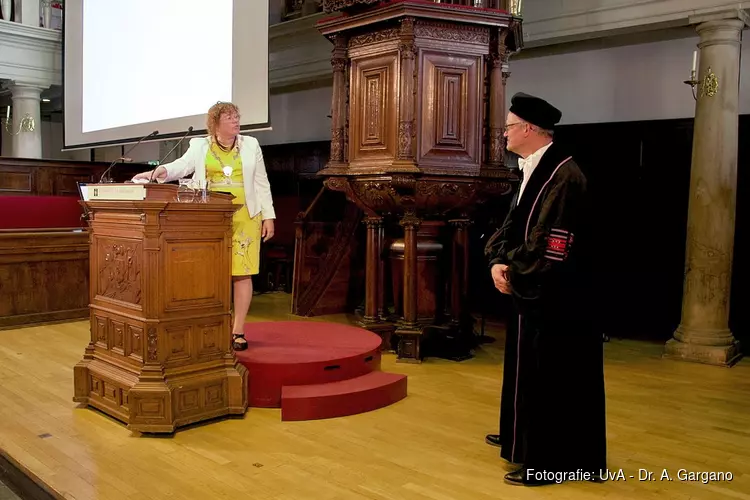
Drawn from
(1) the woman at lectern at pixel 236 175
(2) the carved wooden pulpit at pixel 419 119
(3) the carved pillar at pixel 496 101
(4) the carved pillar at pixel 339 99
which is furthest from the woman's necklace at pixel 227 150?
(3) the carved pillar at pixel 496 101

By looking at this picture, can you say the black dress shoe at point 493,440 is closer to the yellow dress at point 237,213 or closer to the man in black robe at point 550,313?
the man in black robe at point 550,313

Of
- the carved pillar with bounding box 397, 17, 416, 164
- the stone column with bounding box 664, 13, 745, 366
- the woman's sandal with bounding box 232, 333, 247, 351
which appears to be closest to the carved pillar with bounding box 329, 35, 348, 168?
the carved pillar with bounding box 397, 17, 416, 164

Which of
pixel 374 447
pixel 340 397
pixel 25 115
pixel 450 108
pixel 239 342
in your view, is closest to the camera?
pixel 374 447

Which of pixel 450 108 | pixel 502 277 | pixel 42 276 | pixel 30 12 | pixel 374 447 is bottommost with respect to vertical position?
pixel 374 447

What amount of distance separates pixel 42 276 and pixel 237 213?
10.4 feet

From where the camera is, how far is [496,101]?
4.72 m

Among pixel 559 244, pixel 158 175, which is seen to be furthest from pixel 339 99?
pixel 559 244

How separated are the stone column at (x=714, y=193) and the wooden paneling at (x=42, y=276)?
16.7 ft

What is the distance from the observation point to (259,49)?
5.65 m

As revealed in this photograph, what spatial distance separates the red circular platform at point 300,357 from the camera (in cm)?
364

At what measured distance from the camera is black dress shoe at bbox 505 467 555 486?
264cm

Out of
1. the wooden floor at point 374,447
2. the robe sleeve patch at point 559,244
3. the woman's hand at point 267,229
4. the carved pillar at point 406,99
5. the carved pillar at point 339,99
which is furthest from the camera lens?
the carved pillar at point 339,99

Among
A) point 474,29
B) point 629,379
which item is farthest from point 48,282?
point 629,379

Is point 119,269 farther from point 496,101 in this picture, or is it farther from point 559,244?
point 496,101
